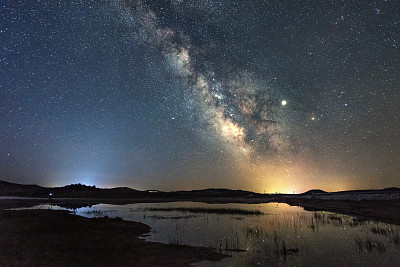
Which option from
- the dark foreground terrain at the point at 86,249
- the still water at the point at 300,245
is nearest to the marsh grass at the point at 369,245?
the still water at the point at 300,245

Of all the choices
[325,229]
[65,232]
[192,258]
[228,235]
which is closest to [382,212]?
[325,229]

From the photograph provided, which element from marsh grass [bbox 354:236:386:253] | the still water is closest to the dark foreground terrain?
the still water

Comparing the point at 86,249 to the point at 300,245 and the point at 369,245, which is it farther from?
the point at 369,245

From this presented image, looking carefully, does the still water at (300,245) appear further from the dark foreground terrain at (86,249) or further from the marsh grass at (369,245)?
the dark foreground terrain at (86,249)

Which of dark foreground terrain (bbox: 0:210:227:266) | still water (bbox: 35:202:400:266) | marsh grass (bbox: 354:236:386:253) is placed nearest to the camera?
dark foreground terrain (bbox: 0:210:227:266)

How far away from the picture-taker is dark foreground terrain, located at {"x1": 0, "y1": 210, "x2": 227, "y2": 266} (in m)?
14.8

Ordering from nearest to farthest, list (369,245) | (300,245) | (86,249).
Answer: (86,249) < (369,245) < (300,245)

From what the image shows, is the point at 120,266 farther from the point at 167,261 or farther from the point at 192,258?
the point at 192,258

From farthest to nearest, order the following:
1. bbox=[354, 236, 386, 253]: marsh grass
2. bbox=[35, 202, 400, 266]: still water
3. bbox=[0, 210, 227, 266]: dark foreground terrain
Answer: bbox=[354, 236, 386, 253]: marsh grass
bbox=[35, 202, 400, 266]: still water
bbox=[0, 210, 227, 266]: dark foreground terrain

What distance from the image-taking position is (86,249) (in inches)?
704

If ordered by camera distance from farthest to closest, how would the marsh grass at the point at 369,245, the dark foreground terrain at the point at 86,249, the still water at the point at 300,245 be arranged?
the marsh grass at the point at 369,245, the still water at the point at 300,245, the dark foreground terrain at the point at 86,249

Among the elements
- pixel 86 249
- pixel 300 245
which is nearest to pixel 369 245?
pixel 300 245

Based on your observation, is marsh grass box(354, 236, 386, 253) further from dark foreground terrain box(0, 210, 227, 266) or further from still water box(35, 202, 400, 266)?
dark foreground terrain box(0, 210, 227, 266)

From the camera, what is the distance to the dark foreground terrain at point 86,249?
1477 cm
